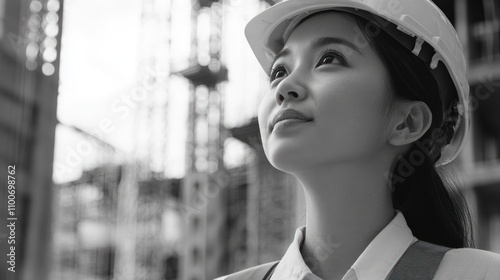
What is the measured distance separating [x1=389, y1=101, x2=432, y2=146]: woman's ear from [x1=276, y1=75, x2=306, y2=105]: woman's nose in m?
0.15

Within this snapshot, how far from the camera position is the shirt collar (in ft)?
2.98

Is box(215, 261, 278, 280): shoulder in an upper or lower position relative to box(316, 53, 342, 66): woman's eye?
lower

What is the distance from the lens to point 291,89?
954mm

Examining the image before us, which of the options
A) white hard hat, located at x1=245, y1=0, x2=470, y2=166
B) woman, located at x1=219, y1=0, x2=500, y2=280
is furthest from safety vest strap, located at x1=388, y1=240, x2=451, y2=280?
white hard hat, located at x1=245, y1=0, x2=470, y2=166

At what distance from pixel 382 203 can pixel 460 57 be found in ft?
0.80

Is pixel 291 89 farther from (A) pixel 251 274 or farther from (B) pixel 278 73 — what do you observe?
(A) pixel 251 274

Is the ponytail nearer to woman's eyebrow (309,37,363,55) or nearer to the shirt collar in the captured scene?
the shirt collar

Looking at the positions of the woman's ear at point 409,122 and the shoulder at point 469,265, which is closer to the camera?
the shoulder at point 469,265

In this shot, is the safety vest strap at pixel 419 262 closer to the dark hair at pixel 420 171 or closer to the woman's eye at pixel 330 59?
the dark hair at pixel 420 171

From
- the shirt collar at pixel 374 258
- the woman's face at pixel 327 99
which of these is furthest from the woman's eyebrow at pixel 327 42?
the shirt collar at pixel 374 258

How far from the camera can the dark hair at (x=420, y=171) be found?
1008mm

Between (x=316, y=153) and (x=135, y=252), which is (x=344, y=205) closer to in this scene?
(x=316, y=153)

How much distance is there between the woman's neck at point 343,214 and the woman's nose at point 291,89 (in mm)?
108

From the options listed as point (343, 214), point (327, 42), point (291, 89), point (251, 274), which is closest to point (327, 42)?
point (327, 42)
